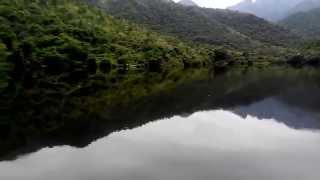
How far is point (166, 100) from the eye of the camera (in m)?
81.5

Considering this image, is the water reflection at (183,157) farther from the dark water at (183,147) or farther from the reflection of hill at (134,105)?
the reflection of hill at (134,105)

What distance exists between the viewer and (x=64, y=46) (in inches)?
5167

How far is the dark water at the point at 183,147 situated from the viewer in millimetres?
36812

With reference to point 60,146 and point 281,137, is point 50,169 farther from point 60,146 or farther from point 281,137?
point 281,137

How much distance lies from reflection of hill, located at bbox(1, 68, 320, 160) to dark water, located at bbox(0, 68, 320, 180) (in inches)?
10.0

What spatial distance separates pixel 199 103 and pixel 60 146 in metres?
37.0

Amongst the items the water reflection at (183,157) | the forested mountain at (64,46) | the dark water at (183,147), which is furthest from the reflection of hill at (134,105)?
the forested mountain at (64,46)

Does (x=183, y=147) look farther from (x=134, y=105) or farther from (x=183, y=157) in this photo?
(x=134, y=105)

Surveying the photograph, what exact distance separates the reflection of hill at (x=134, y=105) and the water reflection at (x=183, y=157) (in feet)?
9.55

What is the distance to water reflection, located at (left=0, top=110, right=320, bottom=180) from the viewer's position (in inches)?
1430

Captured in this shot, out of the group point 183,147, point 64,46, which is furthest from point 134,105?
point 64,46

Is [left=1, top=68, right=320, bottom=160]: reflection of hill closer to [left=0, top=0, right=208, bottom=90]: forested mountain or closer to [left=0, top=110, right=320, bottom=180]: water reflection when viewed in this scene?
[left=0, top=110, right=320, bottom=180]: water reflection

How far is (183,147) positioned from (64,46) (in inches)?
3571

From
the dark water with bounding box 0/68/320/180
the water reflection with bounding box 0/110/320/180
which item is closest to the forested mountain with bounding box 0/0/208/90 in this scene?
the dark water with bounding box 0/68/320/180
